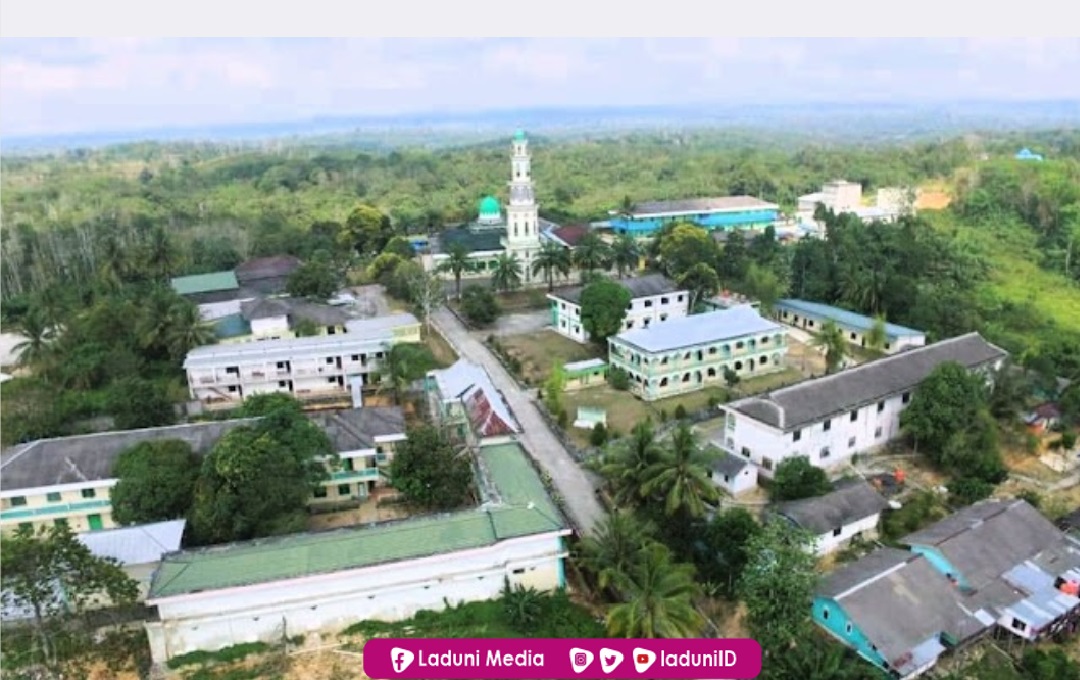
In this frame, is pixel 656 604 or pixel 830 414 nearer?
Result: pixel 656 604

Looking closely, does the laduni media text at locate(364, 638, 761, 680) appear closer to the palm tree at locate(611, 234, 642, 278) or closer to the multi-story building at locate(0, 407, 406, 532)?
the multi-story building at locate(0, 407, 406, 532)

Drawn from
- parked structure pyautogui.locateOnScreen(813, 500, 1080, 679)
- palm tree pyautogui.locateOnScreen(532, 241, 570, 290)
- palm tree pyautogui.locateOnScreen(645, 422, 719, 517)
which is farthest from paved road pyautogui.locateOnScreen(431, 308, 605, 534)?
palm tree pyautogui.locateOnScreen(532, 241, 570, 290)

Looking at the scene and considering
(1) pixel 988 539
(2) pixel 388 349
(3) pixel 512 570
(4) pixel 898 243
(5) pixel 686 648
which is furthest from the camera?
(4) pixel 898 243

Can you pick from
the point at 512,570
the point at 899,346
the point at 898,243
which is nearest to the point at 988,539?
the point at 512,570

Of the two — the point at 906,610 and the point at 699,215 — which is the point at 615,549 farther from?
the point at 699,215

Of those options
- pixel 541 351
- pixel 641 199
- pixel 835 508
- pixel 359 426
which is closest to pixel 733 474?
pixel 835 508

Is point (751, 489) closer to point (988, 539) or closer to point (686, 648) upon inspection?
Answer: point (988, 539)
